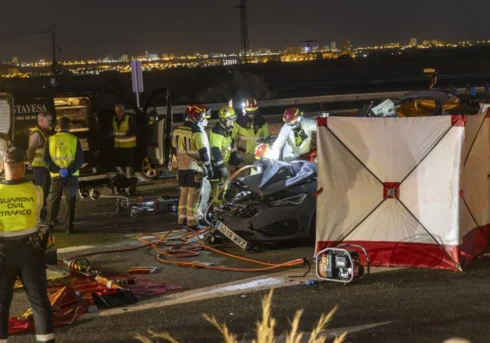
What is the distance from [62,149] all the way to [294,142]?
3.64 m

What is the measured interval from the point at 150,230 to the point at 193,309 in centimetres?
441

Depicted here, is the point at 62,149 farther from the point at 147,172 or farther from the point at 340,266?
the point at 340,266

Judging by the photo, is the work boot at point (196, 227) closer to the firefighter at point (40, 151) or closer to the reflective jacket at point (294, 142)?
the reflective jacket at point (294, 142)

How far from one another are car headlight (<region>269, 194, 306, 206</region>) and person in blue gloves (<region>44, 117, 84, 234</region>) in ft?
11.2

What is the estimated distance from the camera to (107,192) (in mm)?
15609

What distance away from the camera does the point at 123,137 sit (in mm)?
15203

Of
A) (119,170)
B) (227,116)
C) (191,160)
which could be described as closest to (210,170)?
(191,160)

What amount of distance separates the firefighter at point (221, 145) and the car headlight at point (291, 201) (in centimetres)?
200

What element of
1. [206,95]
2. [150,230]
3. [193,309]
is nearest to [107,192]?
[150,230]

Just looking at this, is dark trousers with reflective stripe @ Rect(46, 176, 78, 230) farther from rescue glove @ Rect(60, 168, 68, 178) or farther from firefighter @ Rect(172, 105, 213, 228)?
firefighter @ Rect(172, 105, 213, 228)

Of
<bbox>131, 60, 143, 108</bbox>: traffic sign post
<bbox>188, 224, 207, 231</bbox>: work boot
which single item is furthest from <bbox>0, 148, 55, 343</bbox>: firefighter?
<bbox>131, 60, 143, 108</bbox>: traffic sign post

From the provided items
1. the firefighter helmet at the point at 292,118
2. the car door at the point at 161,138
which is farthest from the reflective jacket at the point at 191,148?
the car door at the point at 161,138

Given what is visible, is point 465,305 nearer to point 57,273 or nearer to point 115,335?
point 115,335

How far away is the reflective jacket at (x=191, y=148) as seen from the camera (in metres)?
11.5
